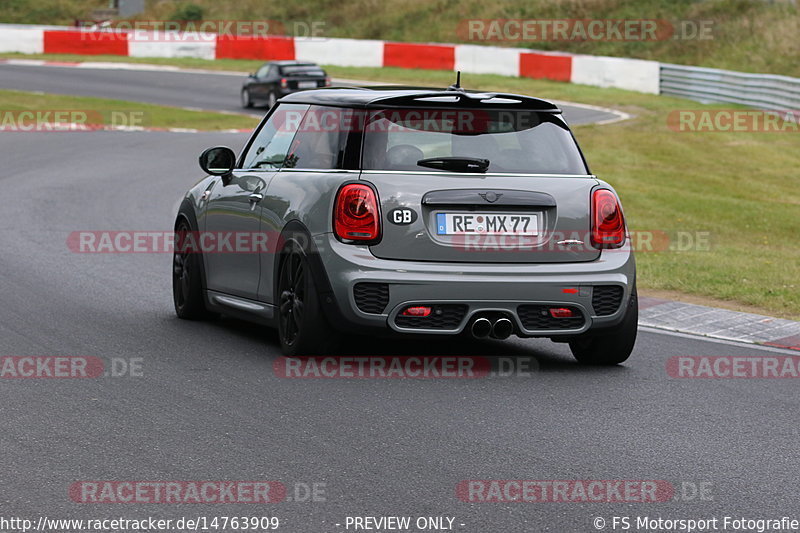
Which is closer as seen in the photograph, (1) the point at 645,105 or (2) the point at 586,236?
(2) the point at 586,236

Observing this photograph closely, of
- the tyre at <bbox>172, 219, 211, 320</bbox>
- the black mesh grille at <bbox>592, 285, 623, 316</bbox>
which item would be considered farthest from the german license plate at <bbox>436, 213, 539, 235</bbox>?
the tyre at <bbox>172, 219, 211, 320</bbox>

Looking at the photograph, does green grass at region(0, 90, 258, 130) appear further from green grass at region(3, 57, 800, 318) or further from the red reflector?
the red reflector

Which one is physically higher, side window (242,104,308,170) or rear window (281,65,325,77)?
side window (242,104,308,170)

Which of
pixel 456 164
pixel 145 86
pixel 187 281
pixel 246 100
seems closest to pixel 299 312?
pixel 456 164

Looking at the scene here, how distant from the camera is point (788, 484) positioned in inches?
227

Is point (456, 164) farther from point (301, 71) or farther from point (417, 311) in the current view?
point (301, 71)

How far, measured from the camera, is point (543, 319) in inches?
313

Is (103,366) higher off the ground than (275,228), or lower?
lower

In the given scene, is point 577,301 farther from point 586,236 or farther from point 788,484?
point 788,484

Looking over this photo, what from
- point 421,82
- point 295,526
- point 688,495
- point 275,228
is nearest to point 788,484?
point 688,495

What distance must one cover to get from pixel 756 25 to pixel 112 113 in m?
22.1

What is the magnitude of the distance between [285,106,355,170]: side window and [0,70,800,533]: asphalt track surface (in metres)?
1.19

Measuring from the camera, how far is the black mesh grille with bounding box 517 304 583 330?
311 inches

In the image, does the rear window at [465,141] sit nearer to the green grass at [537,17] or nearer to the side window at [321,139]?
the side window at [321,139]
